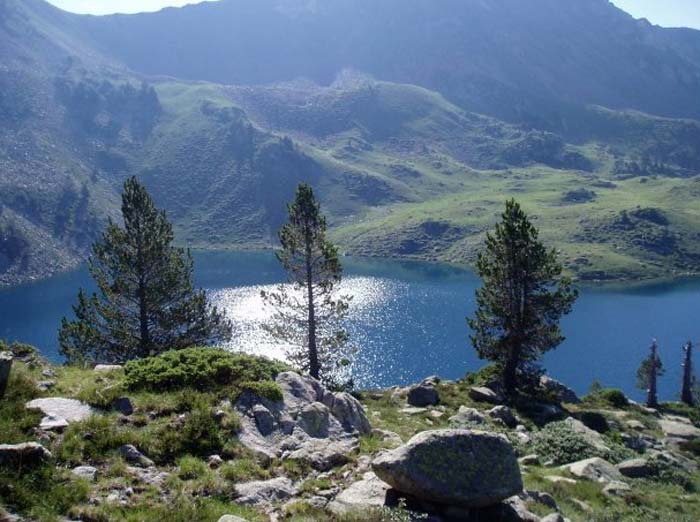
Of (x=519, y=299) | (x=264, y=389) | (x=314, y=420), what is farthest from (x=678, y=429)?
(x=264, y=389)

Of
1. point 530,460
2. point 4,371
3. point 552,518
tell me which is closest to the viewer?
point 552,518

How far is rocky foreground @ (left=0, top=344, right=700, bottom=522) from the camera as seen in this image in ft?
40.8

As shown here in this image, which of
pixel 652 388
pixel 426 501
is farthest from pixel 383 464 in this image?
pixel 652 388

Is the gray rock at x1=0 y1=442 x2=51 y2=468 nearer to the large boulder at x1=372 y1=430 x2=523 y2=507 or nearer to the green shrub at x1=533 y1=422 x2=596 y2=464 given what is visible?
the large boulder at x1=372 y1=430 x2=523 y2=507

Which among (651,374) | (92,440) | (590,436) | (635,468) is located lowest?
(651,374)

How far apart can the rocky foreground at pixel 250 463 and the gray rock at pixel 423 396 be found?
15432mm

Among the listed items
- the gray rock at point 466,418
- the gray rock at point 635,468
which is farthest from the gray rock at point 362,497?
the gray rock at point 466,418

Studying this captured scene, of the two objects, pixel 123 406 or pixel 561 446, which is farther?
pixel 561 446

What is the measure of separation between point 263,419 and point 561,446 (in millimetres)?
16616

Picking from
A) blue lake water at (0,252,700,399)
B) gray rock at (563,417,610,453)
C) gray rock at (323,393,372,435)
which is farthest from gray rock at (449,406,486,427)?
blue lake water at (0,252,700,399)

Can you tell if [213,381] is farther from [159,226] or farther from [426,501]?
[159,226]

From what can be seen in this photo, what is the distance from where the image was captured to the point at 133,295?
4222 cm

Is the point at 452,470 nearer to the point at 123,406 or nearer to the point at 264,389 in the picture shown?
the point at 264,389

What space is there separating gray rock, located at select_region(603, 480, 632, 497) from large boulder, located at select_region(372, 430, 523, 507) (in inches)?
331
